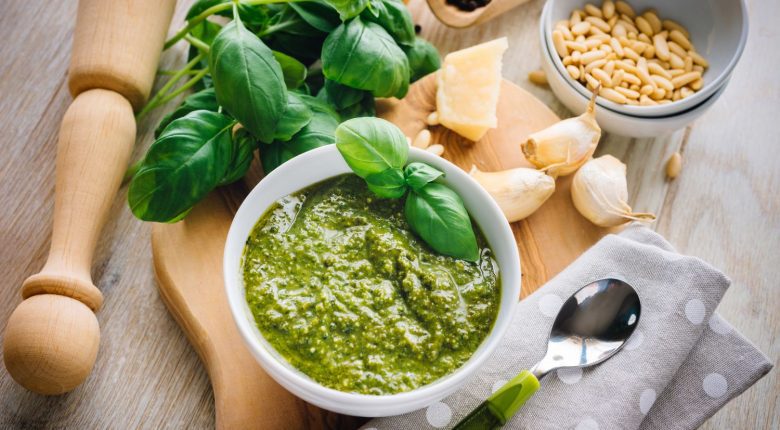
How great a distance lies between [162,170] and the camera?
1.55 meters

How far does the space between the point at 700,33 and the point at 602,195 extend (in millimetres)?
834

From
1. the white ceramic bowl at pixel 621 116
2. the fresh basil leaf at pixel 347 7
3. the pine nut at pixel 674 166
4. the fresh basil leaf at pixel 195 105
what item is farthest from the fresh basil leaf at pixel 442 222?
the pine nut at pixel 674 166

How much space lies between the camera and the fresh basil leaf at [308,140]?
1682 mm

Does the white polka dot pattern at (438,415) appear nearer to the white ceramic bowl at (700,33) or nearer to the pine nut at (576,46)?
the white ceramic bowl at (700,33)

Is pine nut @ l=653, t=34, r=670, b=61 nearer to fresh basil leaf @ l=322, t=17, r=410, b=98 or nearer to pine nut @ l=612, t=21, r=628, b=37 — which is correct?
pine nut @ l=612, t=21, r=628, b=37

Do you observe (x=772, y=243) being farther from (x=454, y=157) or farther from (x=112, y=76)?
(x=112, y=76)

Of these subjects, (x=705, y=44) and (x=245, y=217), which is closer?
(x=245, y=217)

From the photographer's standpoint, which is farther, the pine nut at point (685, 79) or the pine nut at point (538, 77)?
the pine nut at point (538, 77)

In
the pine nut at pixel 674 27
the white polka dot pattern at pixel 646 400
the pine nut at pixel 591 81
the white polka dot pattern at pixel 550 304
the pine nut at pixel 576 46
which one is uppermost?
the pine nut at pixel 674 27

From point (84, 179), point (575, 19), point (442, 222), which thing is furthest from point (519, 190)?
point (84, 179)

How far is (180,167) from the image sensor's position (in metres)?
1.57

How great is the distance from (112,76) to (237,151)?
0.42 m

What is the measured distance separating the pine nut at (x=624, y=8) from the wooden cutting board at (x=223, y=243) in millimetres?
546

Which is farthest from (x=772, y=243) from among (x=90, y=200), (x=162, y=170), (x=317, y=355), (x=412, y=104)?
(x=90, y=200)
